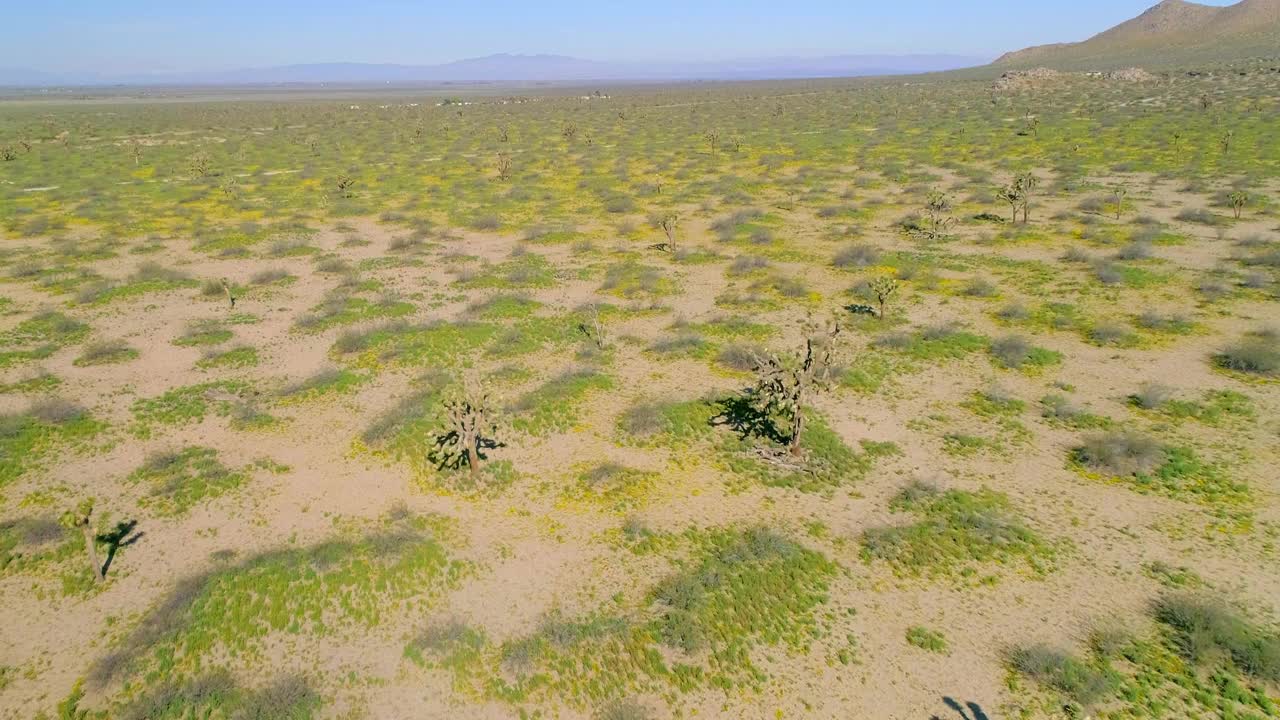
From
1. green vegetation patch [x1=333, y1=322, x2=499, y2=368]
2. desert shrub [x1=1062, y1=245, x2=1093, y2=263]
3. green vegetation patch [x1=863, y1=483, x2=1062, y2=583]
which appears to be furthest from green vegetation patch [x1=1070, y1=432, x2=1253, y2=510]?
green vegetation patch [x1=333, y1=322, x2=499, y2=368]

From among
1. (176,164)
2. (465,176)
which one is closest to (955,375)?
(465,176)

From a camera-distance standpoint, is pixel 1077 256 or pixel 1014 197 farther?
pixel 1014 197

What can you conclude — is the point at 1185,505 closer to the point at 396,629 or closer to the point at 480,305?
the point at 396,629

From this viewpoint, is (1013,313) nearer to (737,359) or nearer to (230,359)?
(737,359)

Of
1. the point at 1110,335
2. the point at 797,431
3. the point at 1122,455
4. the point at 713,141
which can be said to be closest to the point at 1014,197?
the point at 1110,335

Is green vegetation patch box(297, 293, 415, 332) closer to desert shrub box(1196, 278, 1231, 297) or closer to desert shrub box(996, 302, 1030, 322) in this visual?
desert shrub box(996, 302, 1030, 322)

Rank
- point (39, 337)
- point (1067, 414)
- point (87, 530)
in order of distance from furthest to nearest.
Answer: point (39, 337), point (1067, 414), point (87, 530)
